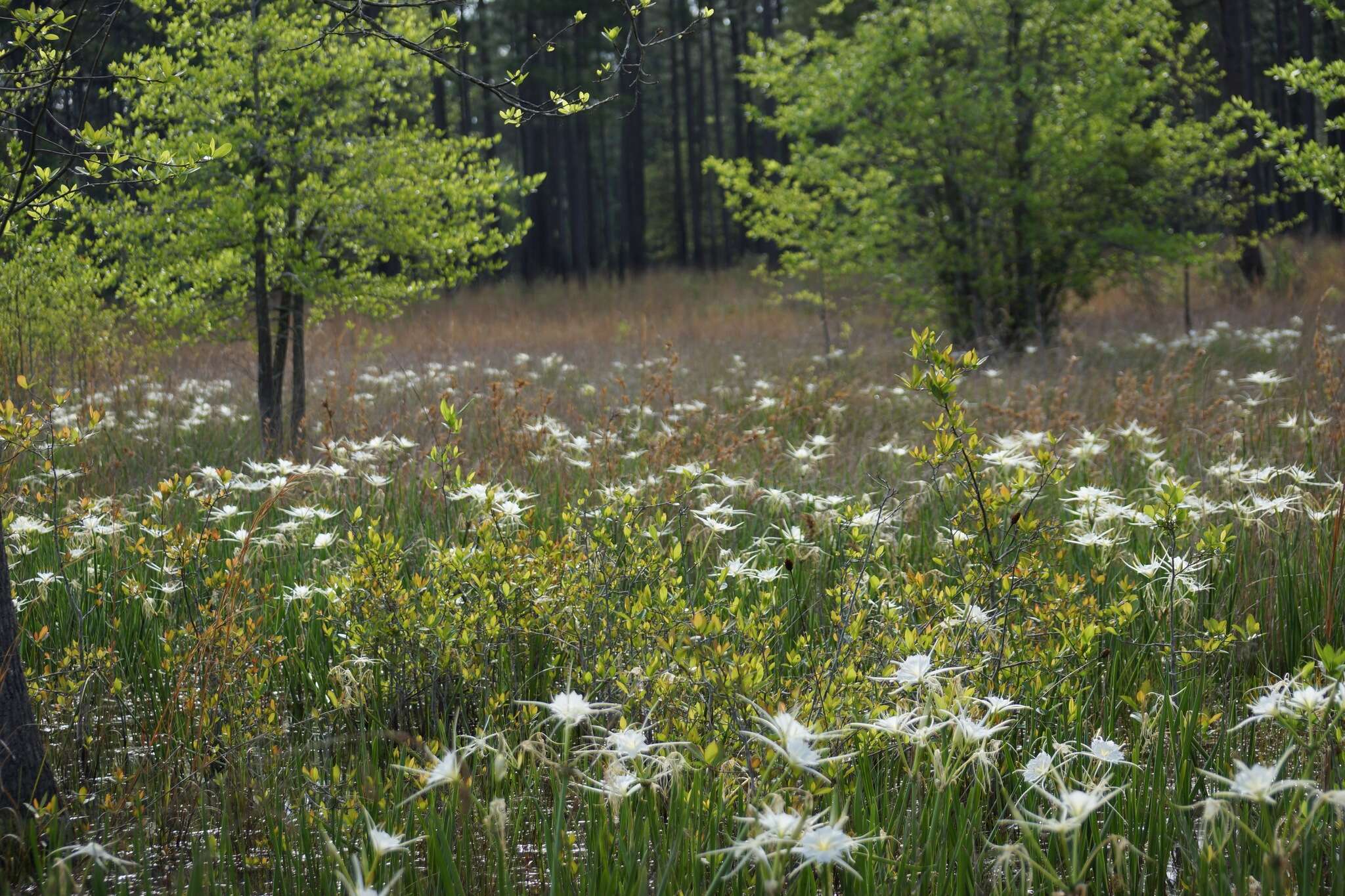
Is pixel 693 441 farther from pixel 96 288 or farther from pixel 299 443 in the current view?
pixel 96 288

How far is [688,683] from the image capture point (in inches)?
89.9

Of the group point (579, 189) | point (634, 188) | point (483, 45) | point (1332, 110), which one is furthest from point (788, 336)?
point (1332, 110)

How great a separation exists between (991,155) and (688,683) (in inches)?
441

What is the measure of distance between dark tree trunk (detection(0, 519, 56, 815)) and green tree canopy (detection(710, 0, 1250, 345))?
10.2 m

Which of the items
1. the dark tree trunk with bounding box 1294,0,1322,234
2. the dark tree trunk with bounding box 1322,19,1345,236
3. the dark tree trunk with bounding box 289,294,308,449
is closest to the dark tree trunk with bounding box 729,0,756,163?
the dark tree trunk with bounding box 1294,0,1322,234

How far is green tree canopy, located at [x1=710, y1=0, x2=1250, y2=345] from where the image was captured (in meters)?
11.6

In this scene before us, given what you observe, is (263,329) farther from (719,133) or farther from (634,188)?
(719,133)

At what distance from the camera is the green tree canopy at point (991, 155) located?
11641mm

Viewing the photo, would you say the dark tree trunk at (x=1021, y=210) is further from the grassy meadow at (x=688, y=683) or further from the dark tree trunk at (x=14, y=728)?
the dark tree trunk at (x=14, y=728)

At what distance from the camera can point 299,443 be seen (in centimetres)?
688

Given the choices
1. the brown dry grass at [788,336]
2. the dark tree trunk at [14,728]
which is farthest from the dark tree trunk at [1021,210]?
the dark tree trunk at [14,728]

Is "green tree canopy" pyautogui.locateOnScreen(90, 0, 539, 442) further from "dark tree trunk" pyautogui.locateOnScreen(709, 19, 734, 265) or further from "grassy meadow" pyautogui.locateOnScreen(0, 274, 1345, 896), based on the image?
"dark tree trunk" pyautogui.locateOnScreen(709, 19, 734, 265)

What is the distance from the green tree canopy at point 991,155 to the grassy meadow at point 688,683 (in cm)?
745

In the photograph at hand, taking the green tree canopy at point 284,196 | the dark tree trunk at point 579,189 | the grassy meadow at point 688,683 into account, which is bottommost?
the grassy meadow at point 688,683
